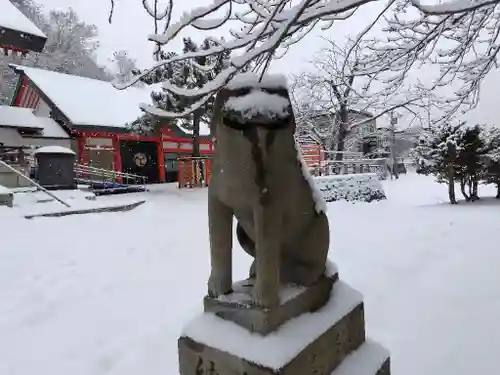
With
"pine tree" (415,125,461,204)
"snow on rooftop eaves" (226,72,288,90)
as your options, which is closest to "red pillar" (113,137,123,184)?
"pine tree" (415,125,461,204)

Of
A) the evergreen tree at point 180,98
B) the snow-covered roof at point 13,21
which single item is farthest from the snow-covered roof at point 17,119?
the snow-covered roof at point 13,21

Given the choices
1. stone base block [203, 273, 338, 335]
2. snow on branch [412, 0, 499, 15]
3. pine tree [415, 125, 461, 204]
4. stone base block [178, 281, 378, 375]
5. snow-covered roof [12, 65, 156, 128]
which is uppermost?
snow-covered roof [12, 65, 156, 128]

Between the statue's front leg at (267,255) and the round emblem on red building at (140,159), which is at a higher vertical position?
the round emblem on red building at (140,159)

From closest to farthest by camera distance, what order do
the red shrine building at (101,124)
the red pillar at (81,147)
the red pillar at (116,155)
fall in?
the red shrine building at (101,124) → the red pillar at (81,147) → the red pillar at (116,155)

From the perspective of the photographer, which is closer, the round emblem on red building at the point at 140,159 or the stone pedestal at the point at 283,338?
the stone pedestal at the point at 283,338

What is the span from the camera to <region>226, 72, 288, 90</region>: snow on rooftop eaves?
4.62ft

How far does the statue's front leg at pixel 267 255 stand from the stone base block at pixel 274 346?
0.15m

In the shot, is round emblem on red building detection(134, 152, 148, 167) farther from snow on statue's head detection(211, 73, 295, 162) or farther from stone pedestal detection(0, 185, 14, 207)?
snow on statue's head detection(211, 73, 295, 162)

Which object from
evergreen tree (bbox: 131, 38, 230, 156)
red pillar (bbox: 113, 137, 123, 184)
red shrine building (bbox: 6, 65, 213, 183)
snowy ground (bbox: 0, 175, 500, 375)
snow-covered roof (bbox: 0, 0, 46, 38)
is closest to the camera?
snowy ground (bbox: 0, 175, 500, 375)

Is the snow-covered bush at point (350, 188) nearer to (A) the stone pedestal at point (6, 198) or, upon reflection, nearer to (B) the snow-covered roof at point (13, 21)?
(A) the stone pedestal at point (6, 198)

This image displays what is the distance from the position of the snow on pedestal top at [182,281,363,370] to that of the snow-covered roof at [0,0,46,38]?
8987 mm

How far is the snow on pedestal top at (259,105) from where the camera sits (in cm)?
130

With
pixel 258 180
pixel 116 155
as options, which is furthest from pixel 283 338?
pixel 116 155

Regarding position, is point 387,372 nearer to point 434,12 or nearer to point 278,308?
point 278,308
